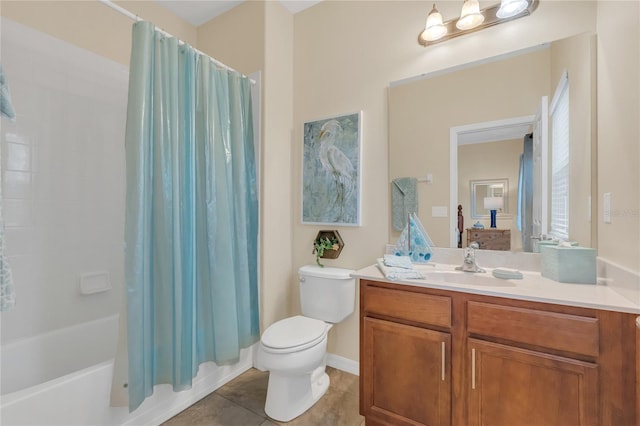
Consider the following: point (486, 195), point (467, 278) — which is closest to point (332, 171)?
point (486, 195)

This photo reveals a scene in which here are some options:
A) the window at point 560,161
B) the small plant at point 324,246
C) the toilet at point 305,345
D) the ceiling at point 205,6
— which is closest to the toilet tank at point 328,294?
the toilet at point 305,345

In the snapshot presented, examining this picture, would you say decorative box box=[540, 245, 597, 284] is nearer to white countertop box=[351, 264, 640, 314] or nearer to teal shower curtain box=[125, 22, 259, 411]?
white countertop box=[351, 264, 640, 314]

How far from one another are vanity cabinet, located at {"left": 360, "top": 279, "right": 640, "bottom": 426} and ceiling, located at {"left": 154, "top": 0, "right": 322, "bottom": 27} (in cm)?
217

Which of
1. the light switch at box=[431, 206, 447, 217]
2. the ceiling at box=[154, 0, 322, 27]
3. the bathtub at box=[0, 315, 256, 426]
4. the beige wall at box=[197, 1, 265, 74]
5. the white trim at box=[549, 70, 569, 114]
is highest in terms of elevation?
the ceiling at box=[154, 0, 322, 27]

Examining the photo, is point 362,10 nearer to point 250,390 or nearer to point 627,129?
point 627,129

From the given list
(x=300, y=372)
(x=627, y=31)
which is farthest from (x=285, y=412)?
(x=627, y=31)

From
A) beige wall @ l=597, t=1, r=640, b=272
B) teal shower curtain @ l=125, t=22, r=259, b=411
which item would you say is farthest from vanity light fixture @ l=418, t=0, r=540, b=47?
teal shower curtain @ l=125, t=22, r=259, b=411

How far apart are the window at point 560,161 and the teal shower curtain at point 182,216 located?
1.76m

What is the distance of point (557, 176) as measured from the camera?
1438mm

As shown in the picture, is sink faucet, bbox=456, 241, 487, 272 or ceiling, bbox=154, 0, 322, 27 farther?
ceiling, bbox=154, 0, 322, 27

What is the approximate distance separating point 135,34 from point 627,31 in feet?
6.94

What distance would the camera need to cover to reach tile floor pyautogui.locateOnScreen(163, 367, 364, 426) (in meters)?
1.50

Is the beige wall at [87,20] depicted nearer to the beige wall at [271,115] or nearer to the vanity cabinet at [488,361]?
the beige wall at [271,115]

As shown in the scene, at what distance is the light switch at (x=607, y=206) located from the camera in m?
1.16
